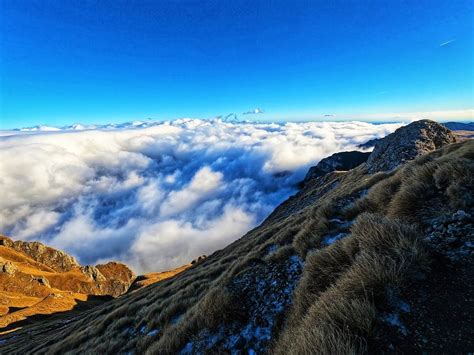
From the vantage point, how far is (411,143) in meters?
45.9

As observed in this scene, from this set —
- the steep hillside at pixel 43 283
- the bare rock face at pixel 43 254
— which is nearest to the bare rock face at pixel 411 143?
the steep hillside at pixel 43 283

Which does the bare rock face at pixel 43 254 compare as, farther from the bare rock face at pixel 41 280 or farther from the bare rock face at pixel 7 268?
the bare rock face at pixel 7 268

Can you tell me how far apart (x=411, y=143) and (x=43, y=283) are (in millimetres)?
151730

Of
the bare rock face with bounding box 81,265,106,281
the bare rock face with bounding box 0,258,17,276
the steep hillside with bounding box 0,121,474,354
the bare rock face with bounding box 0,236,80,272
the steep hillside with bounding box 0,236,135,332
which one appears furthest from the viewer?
the bare rock face with bounding box 0,236,80,272

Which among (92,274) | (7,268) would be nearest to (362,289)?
(7,268)

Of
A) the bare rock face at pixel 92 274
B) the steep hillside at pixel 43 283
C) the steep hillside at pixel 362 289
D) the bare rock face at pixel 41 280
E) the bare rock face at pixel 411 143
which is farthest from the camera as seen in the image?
the bare rock face at pixel 92 274

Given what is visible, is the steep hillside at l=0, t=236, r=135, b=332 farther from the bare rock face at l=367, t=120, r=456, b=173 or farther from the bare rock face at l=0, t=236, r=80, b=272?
the bare rock face at l=367, t=120, r=456, b=173

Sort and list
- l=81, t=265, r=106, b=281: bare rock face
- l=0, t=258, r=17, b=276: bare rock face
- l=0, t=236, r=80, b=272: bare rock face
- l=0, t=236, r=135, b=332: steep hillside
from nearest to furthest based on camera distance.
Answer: l=0, t=236, r=135, b=332: steep hillside, l=0, t=258, r=17, b=276: bare rock face, l=81, t=265, r=106, b=281: bare rock face, l=0, t=236, r=80, b=272: bare rock face

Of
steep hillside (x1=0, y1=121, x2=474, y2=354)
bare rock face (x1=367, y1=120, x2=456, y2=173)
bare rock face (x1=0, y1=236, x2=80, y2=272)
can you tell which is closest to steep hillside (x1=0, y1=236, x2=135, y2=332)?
bare rock face (x1=0, y1=236, x2=80, y2=272)

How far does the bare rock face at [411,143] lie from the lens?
4434 centimetres

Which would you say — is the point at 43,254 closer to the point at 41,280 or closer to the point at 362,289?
the point at 41,280

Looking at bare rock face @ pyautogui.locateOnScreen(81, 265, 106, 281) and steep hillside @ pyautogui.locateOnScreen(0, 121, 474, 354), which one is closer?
steep hillside @ pyautogui.locateOnScreen(0, 121, 474, 354)

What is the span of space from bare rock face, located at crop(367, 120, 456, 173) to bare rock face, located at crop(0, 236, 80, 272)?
186 meters

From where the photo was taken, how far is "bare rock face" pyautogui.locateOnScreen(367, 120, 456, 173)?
4434 cm
